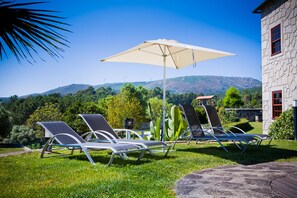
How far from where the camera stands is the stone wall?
485 inches

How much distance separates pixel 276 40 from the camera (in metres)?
13.6

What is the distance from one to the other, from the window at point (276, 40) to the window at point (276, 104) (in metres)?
1.81

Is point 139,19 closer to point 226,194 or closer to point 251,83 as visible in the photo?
point 226,194

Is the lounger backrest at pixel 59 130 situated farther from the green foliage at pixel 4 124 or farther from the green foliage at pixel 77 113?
the green foliage at pixel 77 113

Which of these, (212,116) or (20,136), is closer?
(212,116)

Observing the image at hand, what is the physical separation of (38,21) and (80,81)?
9903cm

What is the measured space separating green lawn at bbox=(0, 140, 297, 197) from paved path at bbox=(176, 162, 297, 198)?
212mm

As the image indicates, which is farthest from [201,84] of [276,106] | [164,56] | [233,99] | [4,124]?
[164,56]

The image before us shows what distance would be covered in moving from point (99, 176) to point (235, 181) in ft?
5.71

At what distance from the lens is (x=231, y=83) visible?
17325cm

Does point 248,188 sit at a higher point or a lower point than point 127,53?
lower

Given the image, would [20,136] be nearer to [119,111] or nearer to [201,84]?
[119,111]

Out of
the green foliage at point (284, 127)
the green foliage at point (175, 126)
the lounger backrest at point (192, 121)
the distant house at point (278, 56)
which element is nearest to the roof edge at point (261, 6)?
the distant house at point (278, 56)

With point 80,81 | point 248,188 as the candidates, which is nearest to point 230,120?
point 248,188
